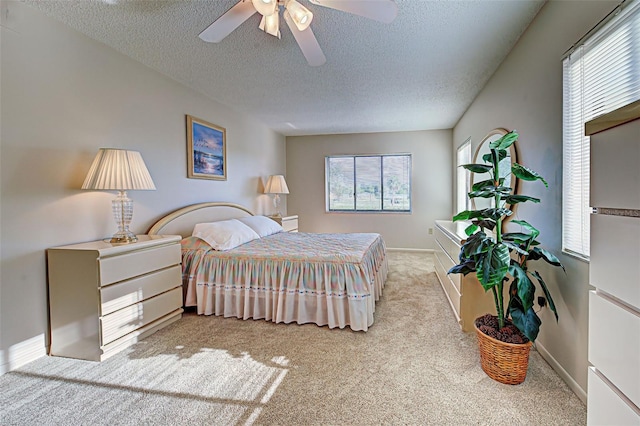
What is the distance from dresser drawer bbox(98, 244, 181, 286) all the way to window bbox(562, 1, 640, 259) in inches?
116

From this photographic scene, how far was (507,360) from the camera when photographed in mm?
1764

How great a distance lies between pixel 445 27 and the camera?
234cm

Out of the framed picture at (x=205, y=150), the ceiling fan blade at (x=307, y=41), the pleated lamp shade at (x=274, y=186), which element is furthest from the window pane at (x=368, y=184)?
the ceiling fan blade at (x=307, y=41)

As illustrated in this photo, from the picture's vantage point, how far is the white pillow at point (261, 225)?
12.9 ft

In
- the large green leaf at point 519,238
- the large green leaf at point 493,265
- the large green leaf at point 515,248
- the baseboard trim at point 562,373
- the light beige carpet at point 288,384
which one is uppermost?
the large green leaf at point 519,238

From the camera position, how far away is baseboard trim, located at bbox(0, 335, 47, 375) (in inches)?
77.3

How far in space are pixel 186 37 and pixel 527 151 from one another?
2898 mm

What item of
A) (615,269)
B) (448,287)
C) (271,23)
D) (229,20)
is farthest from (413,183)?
(615,269)

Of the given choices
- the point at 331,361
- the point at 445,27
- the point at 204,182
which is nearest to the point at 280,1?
the point at 445,27

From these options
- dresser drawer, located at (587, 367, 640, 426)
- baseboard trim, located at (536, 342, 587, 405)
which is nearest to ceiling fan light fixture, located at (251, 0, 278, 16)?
dresser drawer, located at (587, 367, 640, 426)

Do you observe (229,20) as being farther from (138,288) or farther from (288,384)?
(288,384)

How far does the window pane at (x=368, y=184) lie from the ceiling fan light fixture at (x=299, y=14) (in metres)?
4.78

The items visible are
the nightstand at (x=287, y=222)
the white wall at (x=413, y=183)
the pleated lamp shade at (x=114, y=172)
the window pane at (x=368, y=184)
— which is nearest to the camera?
the pleated lamp shade at (x=114, y=172)

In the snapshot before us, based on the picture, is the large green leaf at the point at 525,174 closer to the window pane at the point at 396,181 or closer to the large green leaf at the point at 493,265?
the large green leaf at the point at 493,265
